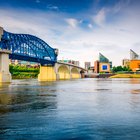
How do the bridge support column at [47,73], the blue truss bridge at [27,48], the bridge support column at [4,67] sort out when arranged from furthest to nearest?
the bridge support column at [47,73]
the blue truss bridge at [27,48]
the bridge support column at [4,67]

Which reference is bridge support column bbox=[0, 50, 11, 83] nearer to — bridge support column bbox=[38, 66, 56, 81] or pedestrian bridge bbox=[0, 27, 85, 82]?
pedestrian bridge bbox=[0, 27, 85, 82]

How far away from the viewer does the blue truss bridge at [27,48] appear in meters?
118

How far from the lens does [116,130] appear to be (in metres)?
16.2

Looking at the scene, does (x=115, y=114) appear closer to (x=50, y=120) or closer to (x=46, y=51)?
(x=50, y=120)

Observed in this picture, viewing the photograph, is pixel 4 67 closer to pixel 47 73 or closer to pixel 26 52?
pixel 26 52

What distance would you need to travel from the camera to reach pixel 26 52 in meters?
141

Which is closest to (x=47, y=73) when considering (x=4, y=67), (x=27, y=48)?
(x=27, y=48)

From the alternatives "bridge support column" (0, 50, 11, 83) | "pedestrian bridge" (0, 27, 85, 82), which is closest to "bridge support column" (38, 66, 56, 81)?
"pedestrian bridge" (0, 27, 85, 82)

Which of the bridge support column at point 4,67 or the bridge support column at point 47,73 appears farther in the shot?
the bridge support column at point 47,73

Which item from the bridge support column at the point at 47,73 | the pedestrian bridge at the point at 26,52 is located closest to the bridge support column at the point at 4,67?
the pedestrian bridge at the point at 26,52

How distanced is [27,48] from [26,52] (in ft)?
11.3

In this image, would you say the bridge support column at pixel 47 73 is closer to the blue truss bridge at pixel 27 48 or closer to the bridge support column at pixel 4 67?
the blue truss bridge at pixel 27 48

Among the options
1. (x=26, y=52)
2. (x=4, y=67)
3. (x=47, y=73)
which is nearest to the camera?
(x=4, y=67)

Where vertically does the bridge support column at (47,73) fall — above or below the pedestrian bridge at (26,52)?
below
